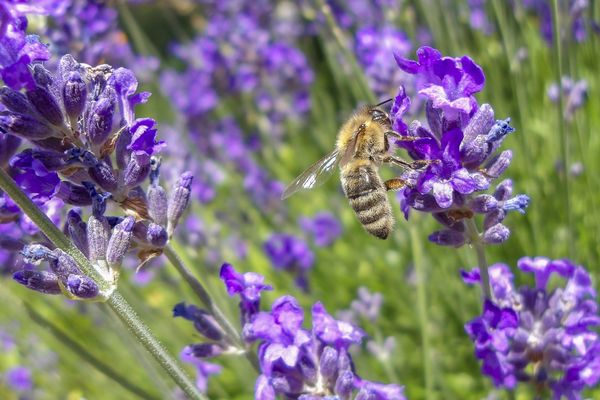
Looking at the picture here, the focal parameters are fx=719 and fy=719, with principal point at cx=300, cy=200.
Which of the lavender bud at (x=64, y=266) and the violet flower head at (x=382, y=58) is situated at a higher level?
the lavender bud at (x=64, y=266)

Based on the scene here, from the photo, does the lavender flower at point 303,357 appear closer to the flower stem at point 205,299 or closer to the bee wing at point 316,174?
the flower stem at point 205,299

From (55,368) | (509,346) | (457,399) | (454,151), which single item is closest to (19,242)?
(454,151)

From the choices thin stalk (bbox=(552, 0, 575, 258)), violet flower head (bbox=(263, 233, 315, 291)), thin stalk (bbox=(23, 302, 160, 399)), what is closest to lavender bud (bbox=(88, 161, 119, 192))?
thin stalk (bbox=(23, 302, 160, 399))

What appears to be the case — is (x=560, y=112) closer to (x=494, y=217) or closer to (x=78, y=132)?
(x=494, y=217)

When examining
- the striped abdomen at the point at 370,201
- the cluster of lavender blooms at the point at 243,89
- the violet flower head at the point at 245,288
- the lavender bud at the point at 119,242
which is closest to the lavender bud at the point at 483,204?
the striped abdomen at the point at 370,201

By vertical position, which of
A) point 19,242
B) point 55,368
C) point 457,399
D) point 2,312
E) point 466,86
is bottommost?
point 457,399

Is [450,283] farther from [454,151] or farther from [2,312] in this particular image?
[2,312]
